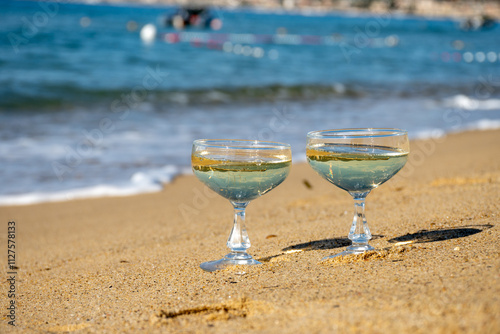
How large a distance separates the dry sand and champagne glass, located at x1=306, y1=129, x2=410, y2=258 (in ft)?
0.52

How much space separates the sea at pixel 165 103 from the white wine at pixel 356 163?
3.19 metres

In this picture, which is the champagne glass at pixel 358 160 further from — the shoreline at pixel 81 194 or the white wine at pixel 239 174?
the shoreline at pixel 81 194

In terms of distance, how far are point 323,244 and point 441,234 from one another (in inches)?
21.1

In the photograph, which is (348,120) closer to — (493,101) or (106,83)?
(493,101)

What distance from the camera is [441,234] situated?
2635 millimetres

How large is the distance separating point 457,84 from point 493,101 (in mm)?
4246

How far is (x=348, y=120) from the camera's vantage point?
31.8 ft

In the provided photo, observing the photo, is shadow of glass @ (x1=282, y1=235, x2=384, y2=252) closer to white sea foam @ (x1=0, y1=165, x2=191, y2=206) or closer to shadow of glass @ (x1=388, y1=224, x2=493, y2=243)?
shadow of glass @ (x1=388, y1=224, x2=493, y2=243)

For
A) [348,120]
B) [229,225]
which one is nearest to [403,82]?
[348,120]

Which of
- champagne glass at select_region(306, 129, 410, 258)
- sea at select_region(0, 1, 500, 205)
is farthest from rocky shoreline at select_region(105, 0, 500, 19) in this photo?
champagne glass at select_region(306, 129, 410, 258)

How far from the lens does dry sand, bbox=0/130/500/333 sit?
1737mm

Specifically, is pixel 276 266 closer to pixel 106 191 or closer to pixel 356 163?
pixel 356 163

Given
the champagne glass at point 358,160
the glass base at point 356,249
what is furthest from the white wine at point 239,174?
the glass base at point 356,249

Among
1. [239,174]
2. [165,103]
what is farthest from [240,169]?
[165,103]
